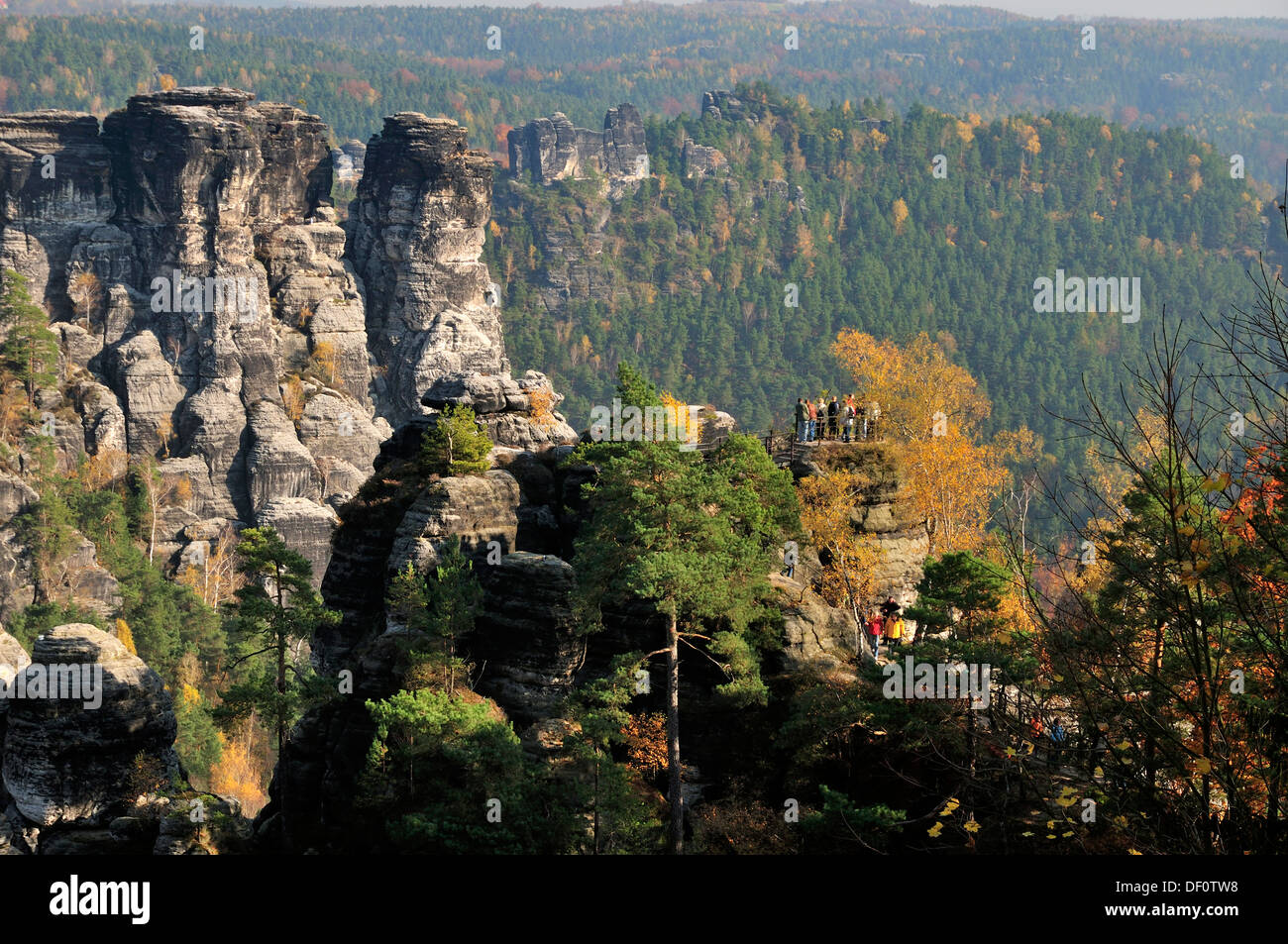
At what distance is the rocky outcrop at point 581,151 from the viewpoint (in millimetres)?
188875

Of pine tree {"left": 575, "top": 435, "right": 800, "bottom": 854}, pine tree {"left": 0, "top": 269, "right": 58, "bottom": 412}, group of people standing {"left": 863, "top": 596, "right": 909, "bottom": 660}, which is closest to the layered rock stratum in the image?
pine tree {"left": 0, "top": 269, "right": 58, "bottom": 412}

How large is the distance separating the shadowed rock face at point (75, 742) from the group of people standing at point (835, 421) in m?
17.8

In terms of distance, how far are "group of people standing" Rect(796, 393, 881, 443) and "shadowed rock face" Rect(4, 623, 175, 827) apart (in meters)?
17.8

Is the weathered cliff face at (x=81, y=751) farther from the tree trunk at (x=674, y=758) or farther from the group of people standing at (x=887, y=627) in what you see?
the group of people standing at (x=887, y=627)

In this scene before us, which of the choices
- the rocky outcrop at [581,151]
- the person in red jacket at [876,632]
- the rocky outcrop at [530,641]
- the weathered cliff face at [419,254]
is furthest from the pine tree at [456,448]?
the rocky outcrop at [581,151]

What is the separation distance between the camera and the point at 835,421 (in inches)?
1455

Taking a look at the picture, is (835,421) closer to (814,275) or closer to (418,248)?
(418,248)

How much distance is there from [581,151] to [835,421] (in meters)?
163

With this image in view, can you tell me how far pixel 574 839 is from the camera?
2158 centimetres

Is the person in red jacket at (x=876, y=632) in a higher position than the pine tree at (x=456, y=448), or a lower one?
lower

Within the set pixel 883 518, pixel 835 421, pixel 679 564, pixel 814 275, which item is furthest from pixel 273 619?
pixel 814 275

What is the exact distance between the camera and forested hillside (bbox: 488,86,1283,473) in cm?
15350
